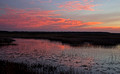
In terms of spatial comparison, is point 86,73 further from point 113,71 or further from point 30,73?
point 30,73

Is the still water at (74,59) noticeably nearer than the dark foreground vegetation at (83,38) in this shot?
Yes

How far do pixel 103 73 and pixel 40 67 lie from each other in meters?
6.39

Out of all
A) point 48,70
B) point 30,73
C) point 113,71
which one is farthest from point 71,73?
point 113,71

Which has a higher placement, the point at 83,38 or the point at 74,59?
the point at 83,38

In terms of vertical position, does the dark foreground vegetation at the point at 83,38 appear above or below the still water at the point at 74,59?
above

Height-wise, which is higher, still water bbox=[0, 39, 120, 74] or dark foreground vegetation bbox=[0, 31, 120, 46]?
dark foreground vegetation bbox=[0, 31, 120, 46]

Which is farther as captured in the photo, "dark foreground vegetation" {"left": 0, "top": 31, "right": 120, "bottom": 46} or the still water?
"dark foreground vegetation" {"left": 0, "top": 31, "right": 120, "bottom": 46}

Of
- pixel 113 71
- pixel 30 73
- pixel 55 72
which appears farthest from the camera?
pixel 113 71

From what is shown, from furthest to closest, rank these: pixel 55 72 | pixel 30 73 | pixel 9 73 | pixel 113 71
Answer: pixel 113 71
pixel 55 72
pixel 30 73
pixel 9 73

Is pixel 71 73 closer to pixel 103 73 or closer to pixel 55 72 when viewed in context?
pixel 55 72

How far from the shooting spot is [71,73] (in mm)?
11617

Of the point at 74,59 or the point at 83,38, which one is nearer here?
the point at 74,59

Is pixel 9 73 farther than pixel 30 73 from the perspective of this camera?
No

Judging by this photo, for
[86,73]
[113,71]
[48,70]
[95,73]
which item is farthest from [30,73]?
[113,71]
